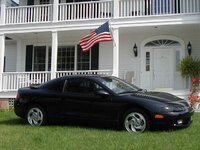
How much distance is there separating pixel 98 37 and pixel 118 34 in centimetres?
212

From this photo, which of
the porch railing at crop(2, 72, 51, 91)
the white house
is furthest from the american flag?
the porch railing at crop(2, 72, 51, 91)

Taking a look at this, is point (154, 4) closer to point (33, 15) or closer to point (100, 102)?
point (33, 15)

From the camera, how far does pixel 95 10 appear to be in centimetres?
1722

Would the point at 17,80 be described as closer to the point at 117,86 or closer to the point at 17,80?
the point at 17,80

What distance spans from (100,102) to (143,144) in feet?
7.74

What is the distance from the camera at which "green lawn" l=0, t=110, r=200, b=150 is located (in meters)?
7.32

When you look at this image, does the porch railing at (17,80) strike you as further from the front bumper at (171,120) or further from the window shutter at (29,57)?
the front bumper at (171,120)

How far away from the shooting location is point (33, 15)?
18.5m

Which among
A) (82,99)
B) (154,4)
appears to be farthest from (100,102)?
(154,4)

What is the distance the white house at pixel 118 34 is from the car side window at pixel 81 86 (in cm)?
594

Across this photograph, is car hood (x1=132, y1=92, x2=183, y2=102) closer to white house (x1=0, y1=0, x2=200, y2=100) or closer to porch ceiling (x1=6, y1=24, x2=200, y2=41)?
white house (x1=0, y1=0, x2=200, y2=100)

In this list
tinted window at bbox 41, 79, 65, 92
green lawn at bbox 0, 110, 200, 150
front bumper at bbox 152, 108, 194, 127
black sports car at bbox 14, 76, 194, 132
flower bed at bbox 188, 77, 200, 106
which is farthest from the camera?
flower bed at bbox 188, 77, 200, 106

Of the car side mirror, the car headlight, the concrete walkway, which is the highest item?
the car side mirror

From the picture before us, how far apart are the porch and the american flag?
125 centimetres
